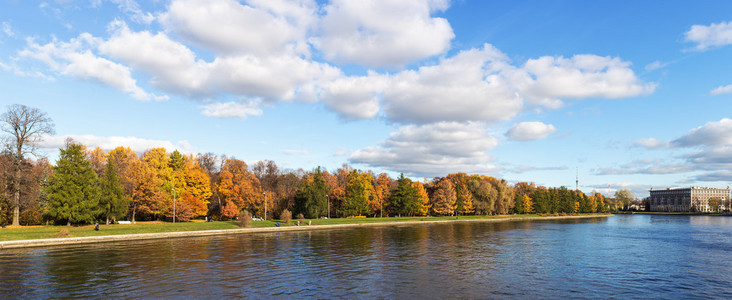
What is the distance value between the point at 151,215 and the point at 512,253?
75.4 meters

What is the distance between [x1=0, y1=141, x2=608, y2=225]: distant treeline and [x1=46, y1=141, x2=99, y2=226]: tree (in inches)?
5.2

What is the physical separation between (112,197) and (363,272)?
59.2 m

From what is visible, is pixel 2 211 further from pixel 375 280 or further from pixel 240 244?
pixel 375 280

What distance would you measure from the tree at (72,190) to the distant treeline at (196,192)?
0.13 m

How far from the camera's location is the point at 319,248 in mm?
46500

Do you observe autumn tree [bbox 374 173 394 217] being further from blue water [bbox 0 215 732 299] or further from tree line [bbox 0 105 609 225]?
blue water [bbox 0 215 732 299]

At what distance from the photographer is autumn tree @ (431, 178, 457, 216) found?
415ft

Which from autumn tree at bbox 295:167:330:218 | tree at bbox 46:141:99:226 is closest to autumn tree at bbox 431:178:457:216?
autumn tree at bbox 295:167:330:218

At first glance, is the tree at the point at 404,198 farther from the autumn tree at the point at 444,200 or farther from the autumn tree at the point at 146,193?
the autumn tree at the point at 146,193

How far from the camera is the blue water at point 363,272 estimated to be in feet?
81.1

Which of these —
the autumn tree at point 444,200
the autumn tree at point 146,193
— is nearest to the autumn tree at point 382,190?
the autumn tree at point 444,200

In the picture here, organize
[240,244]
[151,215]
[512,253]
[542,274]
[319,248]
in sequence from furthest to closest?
[151,215] → [240,244] → [319,248] → [512,253] → [542,274]

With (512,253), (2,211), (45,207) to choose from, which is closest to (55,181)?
(45,207)

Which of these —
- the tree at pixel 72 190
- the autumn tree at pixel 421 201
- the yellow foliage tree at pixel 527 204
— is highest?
the tree at pixel 72 190
